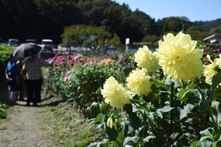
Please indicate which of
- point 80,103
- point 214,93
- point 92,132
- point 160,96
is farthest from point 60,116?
point 214,93

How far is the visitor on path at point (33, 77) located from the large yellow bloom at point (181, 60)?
9.59m

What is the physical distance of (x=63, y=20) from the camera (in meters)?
92.5

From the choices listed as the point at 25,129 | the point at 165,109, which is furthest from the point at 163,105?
the point at 25,129

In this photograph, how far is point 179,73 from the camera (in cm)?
188

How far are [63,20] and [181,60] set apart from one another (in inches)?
3617

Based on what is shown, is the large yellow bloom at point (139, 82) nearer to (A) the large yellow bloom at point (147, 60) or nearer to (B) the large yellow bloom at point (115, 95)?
(B) the large yellow bloom at point (115, 95)

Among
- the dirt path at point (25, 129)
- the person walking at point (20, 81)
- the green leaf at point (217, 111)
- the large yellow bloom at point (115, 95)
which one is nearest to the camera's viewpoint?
the green leaf at point (217, 111)

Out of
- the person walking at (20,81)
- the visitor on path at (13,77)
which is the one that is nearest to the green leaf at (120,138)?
the visitor on path at (13,77)

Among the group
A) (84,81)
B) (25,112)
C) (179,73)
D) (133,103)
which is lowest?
(25,112)

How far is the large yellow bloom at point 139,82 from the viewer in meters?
2.39

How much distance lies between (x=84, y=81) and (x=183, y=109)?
546 cm

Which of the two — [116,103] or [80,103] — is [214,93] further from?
[80,103]

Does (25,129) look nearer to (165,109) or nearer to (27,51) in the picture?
(27,51)

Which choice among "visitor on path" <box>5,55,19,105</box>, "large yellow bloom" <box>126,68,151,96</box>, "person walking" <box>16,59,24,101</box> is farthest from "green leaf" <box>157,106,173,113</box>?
"person walking" <box>16,59,24,101</box>
